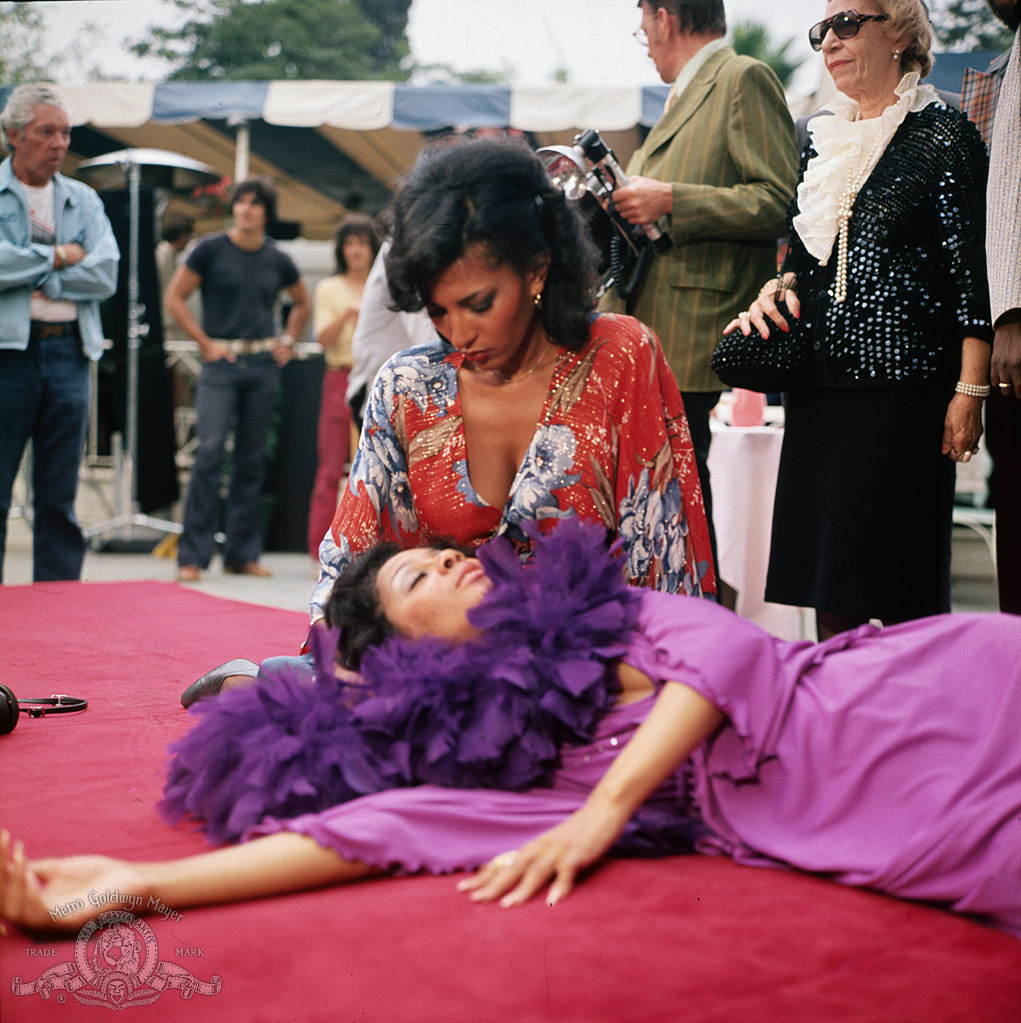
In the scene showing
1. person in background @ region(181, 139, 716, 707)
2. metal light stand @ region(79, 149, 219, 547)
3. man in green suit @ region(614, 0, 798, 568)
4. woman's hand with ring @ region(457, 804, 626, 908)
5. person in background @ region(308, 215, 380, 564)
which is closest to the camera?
woman's hand with ring @ region(457, 804, 626, 908)

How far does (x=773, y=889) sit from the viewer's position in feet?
4.44

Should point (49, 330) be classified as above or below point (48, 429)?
above

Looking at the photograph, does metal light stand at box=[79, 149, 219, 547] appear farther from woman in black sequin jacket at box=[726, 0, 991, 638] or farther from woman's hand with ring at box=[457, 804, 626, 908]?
woman's hand with ring at box=[457, 804, 626, 908]

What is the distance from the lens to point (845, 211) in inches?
88.5

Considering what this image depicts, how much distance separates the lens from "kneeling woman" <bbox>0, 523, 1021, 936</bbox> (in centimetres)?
129

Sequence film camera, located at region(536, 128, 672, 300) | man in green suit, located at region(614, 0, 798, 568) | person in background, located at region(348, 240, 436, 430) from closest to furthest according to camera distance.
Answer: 1. film camera, located at region(536, 128, 672, 300)
2. man in green suit, located at region(614, 0, 798, 568)
3. person in background, located at region(348, 240, 436, 430)

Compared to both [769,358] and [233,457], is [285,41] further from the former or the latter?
[769,358]

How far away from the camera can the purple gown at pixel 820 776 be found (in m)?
1.33

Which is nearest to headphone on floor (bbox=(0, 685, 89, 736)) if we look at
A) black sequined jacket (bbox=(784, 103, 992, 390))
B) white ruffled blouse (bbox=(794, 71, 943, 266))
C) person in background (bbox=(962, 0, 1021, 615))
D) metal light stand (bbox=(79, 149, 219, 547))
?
black sequined jacket (bbox=(784, 103, 992, 390))

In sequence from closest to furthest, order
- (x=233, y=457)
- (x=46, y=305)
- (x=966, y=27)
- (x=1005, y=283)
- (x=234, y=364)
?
(x=1005, y=283), (x=966, y=27), (x=46, y=305), (x=234, y=364), (x=233, y=457)

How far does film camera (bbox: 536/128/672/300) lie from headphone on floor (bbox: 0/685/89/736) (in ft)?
4.73

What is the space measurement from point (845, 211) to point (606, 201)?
0.54 m

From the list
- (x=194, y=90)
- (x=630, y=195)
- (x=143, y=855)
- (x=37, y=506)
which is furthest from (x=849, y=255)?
(x=194, y=90)

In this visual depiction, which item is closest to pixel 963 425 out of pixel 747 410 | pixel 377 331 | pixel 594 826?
pixel 594 826
